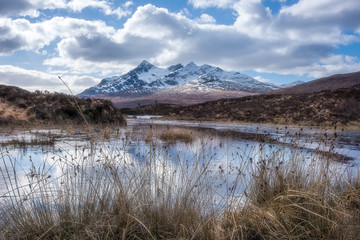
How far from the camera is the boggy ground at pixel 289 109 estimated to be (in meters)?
25.6

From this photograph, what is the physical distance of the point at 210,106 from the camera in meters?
42.9

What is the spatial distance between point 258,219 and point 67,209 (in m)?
2.11

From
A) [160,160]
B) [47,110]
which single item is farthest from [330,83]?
[160,160]

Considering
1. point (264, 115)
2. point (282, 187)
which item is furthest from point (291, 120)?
point (282, 187)

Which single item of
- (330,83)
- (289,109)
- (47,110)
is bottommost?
(289,109)

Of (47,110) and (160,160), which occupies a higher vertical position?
(47,110)

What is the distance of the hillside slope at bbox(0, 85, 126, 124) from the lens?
16922mm

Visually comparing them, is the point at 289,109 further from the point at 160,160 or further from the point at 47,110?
the point at 160,160

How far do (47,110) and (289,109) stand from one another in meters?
25.5

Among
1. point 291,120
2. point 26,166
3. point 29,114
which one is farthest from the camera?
point 291,120

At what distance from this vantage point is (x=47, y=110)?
18.1 metres

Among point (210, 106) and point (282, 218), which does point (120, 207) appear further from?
point (210, 106)

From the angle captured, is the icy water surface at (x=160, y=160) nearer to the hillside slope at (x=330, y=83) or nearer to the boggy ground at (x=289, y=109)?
the boggy ground at (x=289, y=109)

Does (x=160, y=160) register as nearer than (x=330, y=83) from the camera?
Yes
